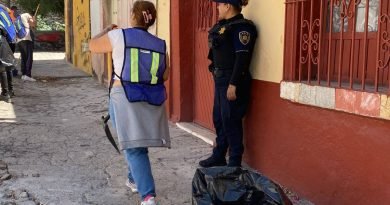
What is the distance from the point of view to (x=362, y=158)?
3863 millimetres

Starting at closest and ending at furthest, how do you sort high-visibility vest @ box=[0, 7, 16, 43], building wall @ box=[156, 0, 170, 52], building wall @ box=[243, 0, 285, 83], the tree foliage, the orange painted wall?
1. the orange painted wall
2. building wall @ box=[243, 0, 285, 83]
3. building wall @ box=[156, 0, 170, 52]
4. high-visibility vest @ box=[0, 7, 16, 43]
5. the tree foliage

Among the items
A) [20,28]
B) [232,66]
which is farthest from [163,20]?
[20,28]

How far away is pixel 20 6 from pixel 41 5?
2155 millimetres

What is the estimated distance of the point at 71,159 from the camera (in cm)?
614

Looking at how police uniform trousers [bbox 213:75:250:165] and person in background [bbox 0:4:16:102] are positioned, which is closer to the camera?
police uniform trousers [bbox 213:75:250:165]

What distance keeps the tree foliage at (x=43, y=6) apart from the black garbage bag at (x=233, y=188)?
2495 cm

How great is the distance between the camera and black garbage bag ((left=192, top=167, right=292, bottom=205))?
3.42 m

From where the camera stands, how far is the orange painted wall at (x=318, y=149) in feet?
12.3

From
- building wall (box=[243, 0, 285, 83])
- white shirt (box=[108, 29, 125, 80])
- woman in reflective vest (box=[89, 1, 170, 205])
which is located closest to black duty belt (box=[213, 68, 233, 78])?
building wall (box=[243, 0, 285, 83])

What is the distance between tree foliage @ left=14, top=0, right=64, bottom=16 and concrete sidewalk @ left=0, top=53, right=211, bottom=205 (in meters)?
18.0

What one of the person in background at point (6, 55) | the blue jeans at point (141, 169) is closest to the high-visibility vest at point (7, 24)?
the person in background at point (6, 55)

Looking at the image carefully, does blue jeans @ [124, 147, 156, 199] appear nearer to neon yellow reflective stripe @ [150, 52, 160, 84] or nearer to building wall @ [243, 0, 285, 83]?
neon yellow reflective stripe @ [150, 52, 160, 84]

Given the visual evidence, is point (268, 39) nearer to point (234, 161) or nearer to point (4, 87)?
point (234, 161)

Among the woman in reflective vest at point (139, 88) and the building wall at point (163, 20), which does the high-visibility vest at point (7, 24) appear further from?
the woman in reflective vest at point (139, 88)
